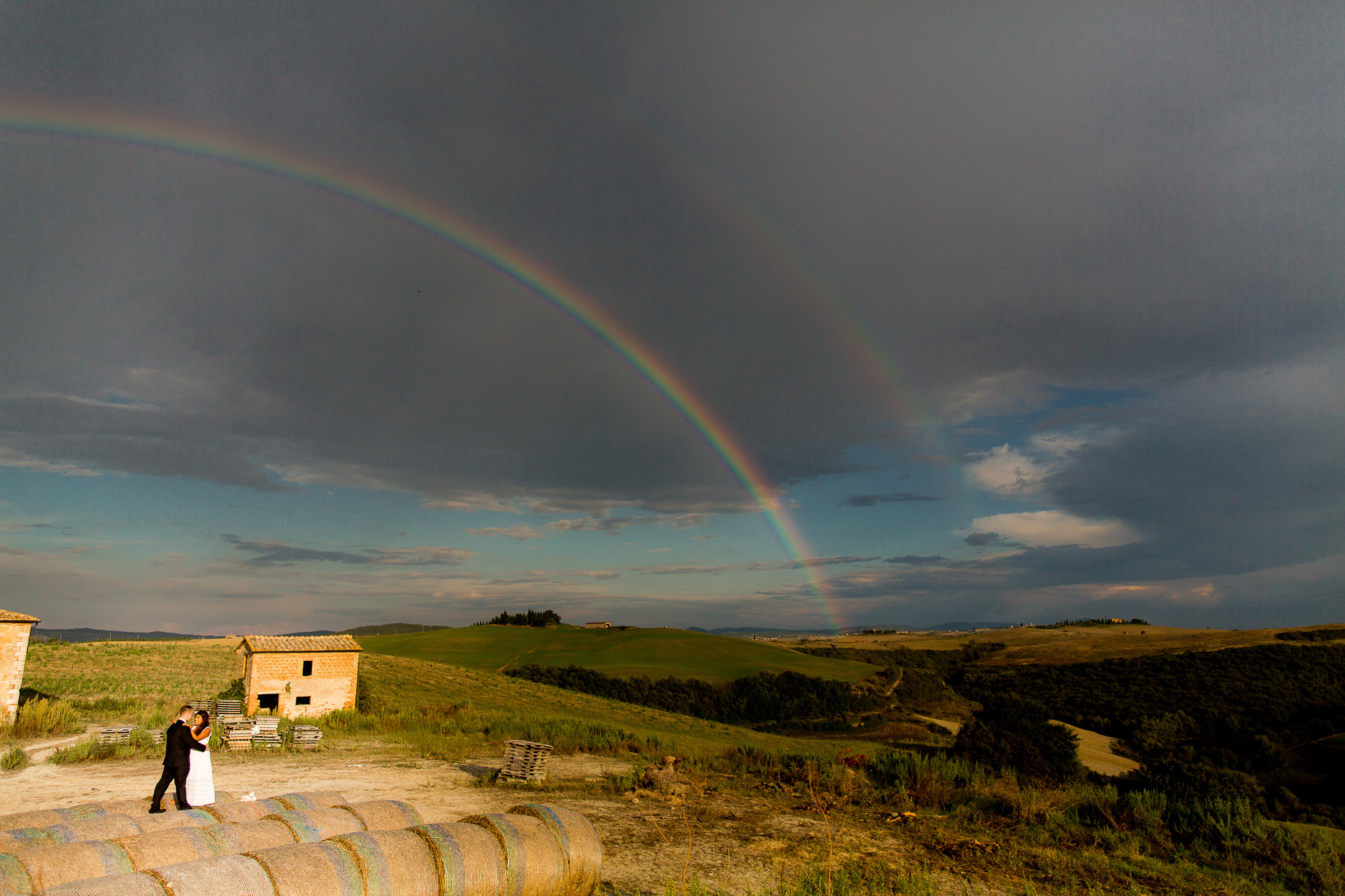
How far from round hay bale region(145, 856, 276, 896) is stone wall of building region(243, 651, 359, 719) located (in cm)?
2905

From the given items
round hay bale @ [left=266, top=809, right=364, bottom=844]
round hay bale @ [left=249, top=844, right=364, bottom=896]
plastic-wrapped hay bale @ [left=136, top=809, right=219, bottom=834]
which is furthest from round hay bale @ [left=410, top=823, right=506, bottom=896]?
plastic-wrapped hay bale @ [left=136, top=809, right=219, bottom=834]

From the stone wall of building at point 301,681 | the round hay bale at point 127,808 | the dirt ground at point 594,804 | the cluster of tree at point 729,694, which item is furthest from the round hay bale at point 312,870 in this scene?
the cluster of tree at point 729,694

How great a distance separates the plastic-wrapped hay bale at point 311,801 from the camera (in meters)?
8.29

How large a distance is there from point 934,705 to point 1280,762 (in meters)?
39.8

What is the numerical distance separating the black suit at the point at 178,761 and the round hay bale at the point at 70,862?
3270 mm

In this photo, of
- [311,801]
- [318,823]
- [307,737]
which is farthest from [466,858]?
[307,737]

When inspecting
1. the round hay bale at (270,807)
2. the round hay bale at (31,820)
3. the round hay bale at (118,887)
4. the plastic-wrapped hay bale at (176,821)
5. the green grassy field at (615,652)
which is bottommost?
the green grassy field at (615,652)

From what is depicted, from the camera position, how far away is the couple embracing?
29.5 feet

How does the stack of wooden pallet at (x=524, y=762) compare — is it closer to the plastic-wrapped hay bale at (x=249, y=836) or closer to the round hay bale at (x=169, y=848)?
the plastic-wrapped hay bale at (x=249, y=836)

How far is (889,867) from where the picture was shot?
1058cm

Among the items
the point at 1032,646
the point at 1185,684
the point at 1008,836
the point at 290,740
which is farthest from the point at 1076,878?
the point at 1032,646

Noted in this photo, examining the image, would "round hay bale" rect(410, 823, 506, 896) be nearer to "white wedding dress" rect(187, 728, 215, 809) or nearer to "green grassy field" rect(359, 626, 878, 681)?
"white wedding dress" rect(187, 728, 215, 809)

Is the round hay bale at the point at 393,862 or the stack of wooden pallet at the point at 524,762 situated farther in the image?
the stack of wooden pallet at the point at 524,762

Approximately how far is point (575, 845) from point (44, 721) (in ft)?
93.1
